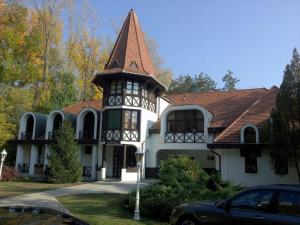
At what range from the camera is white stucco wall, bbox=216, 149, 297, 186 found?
1884 centimetres

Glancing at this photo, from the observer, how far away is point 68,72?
39688 mm

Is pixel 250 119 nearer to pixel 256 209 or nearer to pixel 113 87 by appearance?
pixel 113 87

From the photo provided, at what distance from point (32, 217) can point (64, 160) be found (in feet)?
61.4

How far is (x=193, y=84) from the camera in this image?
2008 inches

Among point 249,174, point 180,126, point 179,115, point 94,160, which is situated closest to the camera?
point 249,174

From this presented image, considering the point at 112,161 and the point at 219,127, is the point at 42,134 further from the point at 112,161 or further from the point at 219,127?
the point at 219,127

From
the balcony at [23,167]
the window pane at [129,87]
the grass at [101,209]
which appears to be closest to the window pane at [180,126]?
the window pane at [129,87]

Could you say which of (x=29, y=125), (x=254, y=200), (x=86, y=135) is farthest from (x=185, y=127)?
(x=254, y=200)

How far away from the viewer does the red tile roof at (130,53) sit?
2785cm

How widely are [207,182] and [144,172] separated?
13667mm

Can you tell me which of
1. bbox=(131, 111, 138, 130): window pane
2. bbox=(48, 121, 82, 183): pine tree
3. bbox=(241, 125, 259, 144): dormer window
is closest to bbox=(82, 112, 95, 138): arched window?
bbox=(131, 111, 138, 130): window pane

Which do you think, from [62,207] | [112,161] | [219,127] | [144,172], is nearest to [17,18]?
[112,161]

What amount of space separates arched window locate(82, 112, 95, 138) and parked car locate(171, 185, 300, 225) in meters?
22.2

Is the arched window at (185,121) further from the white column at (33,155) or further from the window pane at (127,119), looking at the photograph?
the white column at (33,155)
